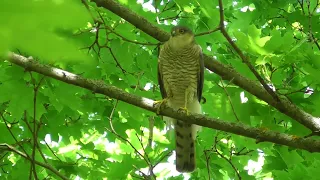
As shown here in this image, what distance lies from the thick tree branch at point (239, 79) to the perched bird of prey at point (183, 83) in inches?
34.9

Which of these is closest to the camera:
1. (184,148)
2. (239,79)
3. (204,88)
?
(239,79)

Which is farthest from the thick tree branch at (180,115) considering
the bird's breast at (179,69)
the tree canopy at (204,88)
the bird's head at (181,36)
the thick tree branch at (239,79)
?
the bird's breast at (179,69)

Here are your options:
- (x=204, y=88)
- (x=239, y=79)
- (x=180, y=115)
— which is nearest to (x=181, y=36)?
(x=204, y=88)

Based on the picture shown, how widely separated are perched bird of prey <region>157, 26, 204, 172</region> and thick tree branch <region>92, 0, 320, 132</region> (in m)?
0.89

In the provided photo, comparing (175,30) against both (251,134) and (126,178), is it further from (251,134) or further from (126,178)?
(251,134)

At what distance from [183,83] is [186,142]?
27.1 inches

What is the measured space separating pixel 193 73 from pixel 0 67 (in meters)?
2.09

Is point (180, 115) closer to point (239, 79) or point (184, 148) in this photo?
point (239, 79)

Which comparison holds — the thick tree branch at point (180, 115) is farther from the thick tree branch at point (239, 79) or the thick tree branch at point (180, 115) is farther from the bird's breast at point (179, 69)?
the bird's breast at point (179, 69)

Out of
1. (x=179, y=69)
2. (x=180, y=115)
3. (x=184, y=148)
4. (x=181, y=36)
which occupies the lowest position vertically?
(x=180, y=115)

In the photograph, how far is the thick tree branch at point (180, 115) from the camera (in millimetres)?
2878

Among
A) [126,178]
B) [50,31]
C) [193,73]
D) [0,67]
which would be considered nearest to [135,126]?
[126,178]

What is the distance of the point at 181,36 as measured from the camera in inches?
189

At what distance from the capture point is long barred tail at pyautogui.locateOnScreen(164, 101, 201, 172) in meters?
5.01
